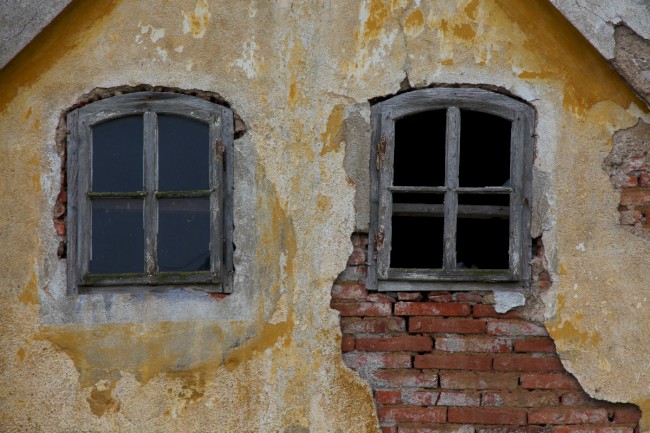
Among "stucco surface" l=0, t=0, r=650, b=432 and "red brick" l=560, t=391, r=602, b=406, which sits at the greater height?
"stucco surface" l=0, t=0, r=650, b=432

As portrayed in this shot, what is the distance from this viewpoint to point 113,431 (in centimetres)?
486

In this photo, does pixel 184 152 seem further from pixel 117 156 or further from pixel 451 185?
pixel 451 185

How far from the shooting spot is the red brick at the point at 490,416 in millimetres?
4836


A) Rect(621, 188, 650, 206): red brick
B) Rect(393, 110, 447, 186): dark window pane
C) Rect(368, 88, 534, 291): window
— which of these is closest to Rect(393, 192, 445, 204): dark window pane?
Rect(368, 88, 534, 291): window

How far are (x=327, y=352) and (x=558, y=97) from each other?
1.92 metres

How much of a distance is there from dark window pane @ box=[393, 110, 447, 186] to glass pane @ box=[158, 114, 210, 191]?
3.64ft

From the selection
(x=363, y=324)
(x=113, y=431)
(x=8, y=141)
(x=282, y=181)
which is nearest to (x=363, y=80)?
(x=282, y=181)

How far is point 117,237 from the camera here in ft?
16.3

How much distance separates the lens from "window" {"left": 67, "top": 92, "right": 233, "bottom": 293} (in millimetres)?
4898

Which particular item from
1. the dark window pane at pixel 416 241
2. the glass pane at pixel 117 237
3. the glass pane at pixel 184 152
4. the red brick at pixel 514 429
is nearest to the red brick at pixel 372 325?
the dark window pane at pixel 416 241

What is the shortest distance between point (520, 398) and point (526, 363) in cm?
20

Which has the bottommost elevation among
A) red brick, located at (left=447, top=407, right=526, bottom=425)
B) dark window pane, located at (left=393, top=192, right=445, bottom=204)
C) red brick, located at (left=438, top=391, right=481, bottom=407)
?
red brick, located at (left=447, top=407, right=526, bottom=425)

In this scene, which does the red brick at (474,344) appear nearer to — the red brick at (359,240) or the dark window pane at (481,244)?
the dark window pane at (481,244)

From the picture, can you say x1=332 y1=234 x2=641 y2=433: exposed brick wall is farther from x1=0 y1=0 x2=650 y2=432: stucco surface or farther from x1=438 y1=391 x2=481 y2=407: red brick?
x1=0 y1=0 x2=650 y2=432: stucco surface
